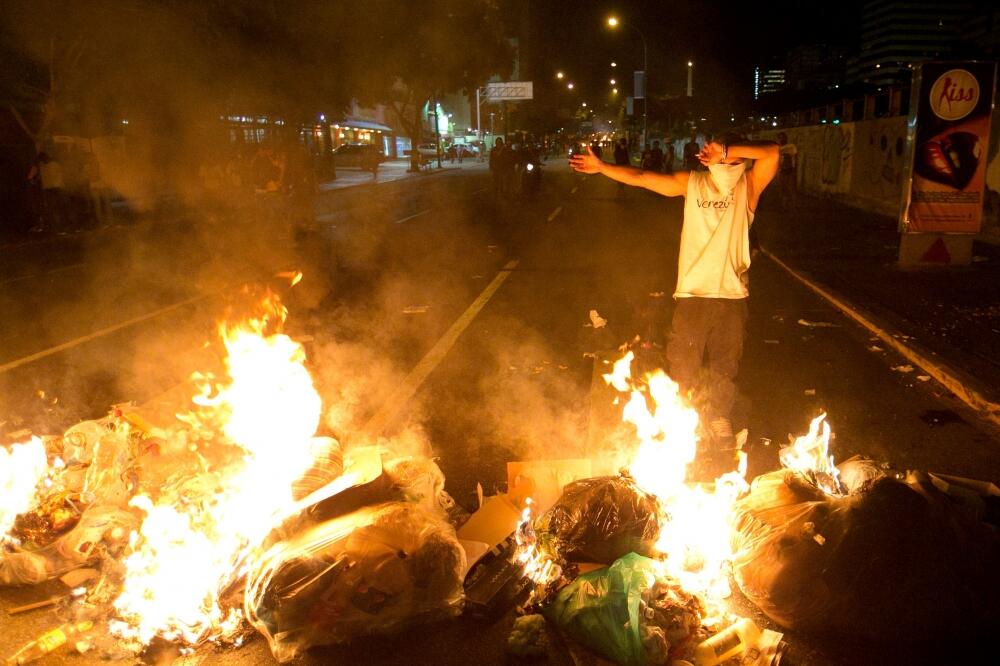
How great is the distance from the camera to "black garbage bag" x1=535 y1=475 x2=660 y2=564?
3.19m

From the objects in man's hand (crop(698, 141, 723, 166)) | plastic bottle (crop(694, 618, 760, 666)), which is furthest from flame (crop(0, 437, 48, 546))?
man's hand (crop(698, 141, 723, 166))

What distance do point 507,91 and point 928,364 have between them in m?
79.4

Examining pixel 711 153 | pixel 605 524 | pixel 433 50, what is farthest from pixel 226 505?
pixel 433 50

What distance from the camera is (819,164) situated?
74.2 feet

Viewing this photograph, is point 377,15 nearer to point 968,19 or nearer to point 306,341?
point 306,341

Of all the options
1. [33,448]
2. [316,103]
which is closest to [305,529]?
[33,448]

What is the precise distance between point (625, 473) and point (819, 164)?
21.7m

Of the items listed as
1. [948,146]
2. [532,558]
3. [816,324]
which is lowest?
[816,324]

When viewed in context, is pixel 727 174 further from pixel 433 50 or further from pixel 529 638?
pixel 433 50

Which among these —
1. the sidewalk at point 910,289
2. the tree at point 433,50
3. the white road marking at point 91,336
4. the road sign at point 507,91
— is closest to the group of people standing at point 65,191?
the tree at point 433,50

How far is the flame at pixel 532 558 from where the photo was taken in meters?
3.10

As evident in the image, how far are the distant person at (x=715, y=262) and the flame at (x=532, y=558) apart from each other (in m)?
1.38

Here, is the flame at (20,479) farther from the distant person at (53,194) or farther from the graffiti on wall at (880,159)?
the graffiti on wall at (880,159)

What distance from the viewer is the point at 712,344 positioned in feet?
14.8
